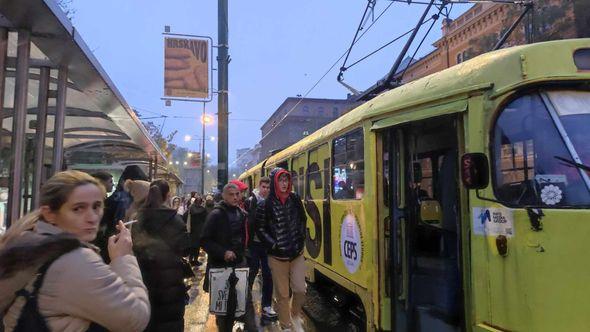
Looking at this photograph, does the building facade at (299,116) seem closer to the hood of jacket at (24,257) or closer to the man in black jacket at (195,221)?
the man in black jacket at (195,221)

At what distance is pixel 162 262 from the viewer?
11.2 feet

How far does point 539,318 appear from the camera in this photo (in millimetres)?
3182

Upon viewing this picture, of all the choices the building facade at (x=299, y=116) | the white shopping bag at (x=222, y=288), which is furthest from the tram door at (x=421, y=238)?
the building facade at (x=299, y=116)

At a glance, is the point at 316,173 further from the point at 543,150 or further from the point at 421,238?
the point at 543,150

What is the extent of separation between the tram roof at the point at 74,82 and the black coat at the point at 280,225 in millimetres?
2171

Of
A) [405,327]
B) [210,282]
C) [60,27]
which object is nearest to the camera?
[60,27]

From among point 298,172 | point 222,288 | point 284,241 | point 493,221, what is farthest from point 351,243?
point 298,172

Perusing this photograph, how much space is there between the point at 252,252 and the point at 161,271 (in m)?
3.30

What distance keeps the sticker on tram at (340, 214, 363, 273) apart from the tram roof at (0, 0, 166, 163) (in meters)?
3.02

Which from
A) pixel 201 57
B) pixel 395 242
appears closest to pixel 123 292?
pixel 395 242

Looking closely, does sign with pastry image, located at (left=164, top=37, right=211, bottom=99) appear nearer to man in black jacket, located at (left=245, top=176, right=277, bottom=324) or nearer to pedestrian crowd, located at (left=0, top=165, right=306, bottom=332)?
man in black jacket, located at (left=245, top=176, right=277, bottom=324)

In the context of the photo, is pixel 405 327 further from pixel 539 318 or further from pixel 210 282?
pixel 210 282

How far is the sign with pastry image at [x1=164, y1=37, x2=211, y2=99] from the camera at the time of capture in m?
9.93

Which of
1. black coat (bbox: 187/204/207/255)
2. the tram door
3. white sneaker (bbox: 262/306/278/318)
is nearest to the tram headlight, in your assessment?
the tram door
